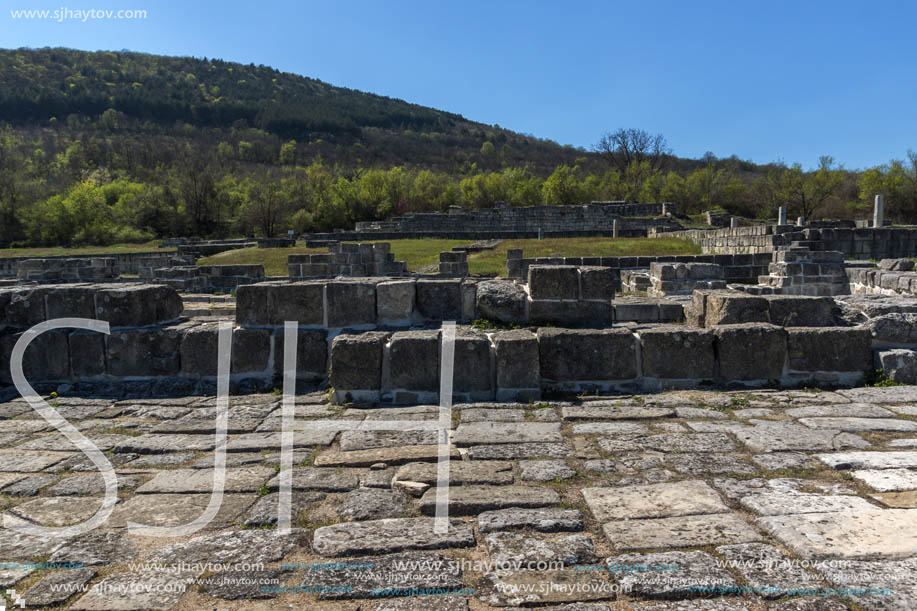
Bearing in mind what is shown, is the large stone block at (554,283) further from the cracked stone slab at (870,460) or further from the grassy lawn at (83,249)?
the grassy lawn at (83,249)

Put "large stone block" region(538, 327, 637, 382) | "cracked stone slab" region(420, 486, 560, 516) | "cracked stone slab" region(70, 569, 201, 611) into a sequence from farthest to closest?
"large stone block" region(538, 327, 637, 382), "cracked stone slab" region(420, 486, 560, 516), "cracked stone slab" region(70, 569, 201, 611)

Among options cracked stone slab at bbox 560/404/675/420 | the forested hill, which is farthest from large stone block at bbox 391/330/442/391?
the forested hill

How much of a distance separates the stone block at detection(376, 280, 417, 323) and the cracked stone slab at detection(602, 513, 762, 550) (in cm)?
345

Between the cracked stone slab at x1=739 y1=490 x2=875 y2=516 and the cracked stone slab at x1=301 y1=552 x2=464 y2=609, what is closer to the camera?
the cracked stone slab at x1=301 y1=552 x2=464 y2=609

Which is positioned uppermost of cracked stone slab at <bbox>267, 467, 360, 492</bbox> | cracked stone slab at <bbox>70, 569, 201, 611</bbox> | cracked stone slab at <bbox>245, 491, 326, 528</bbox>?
cracked stone slab at <bbox>267, 467, 360, 492</bbox>

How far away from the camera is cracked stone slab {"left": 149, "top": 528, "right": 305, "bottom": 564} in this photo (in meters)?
2.52

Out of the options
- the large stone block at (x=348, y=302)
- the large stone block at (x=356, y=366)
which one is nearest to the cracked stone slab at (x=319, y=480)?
the large stone block at (x=356, y=366)

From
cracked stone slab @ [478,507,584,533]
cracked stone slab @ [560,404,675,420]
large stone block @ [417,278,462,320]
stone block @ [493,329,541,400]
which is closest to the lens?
cracked stone slab @ [478,507,584,533]

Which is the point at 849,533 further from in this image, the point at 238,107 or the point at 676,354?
the point at 238,107

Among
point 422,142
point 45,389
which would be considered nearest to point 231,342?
point 45,389

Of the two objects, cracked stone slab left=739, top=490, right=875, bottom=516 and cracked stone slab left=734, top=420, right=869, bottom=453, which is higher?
cracked stone slab left=734, top=420, right=869, bottom=453

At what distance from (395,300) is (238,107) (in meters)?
118

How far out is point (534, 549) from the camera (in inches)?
100

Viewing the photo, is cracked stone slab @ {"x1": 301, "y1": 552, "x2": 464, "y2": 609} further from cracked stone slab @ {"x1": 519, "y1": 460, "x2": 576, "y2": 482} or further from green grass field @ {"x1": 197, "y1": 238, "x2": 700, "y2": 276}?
green grass field @ {"x1": 197, "y1": 238, "x2": 700, "y2": 276}
